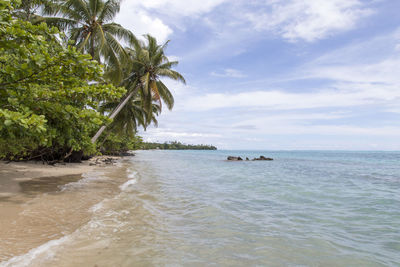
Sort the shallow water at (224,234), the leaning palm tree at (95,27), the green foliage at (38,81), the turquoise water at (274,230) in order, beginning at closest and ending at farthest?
the shallow water at (224,234), the turquoise water at (274,230), the green foliage at (38,81), the leaning palm tree at (95,27)

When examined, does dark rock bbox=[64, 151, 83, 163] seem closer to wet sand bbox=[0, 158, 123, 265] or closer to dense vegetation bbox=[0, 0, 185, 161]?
dense vegetation bbox=[0, 0, 185, 161]

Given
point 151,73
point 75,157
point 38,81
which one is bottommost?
point 75,157

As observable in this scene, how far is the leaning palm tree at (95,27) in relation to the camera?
47.0 feet

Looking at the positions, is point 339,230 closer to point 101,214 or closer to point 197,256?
point 197,256

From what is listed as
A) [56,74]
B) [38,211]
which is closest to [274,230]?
[38,211]

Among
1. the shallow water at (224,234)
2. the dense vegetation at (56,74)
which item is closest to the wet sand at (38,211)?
the shallow water at (224,234)

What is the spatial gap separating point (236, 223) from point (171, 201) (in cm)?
269

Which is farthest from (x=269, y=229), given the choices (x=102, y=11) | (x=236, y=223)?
(x=102, y=11)

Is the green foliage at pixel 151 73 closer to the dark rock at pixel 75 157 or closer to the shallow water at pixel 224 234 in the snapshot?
the dark rock at pixel 75 157

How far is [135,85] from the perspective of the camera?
19.4m

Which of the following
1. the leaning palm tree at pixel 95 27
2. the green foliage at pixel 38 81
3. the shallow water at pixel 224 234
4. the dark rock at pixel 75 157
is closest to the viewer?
the shallow water at pixel 224 234

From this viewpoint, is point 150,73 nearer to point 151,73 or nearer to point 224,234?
point 151,73

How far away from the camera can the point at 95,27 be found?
14859mm

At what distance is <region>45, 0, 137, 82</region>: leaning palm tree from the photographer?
47.0 ft
